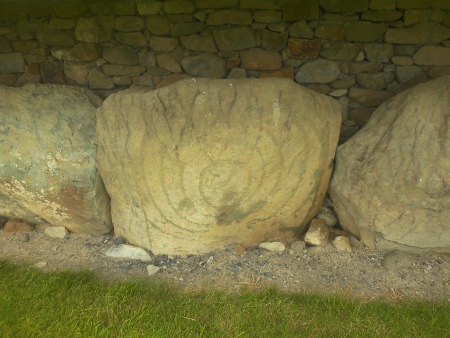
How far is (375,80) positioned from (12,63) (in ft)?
10.3

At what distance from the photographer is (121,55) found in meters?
3.75

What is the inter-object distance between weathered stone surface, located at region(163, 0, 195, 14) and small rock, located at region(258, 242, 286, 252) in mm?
1852

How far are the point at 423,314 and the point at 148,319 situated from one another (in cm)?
150

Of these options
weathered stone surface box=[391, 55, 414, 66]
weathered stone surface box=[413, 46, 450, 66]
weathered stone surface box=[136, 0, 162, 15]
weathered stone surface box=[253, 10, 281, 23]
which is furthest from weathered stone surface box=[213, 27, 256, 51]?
weathered stone surface box=[413, 46, 450, 66]

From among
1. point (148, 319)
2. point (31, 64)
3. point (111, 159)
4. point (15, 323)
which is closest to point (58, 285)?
point (15, 323)

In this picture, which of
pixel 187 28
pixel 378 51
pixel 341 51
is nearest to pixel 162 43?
pixel 187 28

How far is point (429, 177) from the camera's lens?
9.13ft

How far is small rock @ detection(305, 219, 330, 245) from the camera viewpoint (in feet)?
10.2

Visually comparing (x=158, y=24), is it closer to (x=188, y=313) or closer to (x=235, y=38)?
(x=235, y=38)

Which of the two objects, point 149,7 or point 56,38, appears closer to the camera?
point 149,7

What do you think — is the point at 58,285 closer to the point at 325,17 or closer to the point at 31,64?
the point at 31,64

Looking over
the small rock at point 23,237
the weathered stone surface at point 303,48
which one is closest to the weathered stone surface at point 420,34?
the weathered stone surface at point 303,48

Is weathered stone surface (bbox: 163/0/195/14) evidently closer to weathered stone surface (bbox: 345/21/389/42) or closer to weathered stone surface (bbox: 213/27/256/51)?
weathered stone surface (bbox: 213/27/256/51)

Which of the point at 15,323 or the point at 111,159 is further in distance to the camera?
the point at 111,159
